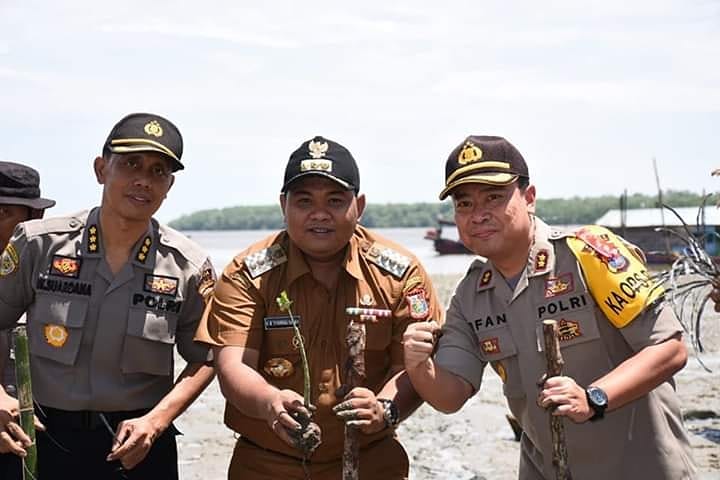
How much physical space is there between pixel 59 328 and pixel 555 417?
2410 millimetres

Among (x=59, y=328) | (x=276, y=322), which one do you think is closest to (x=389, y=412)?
(x=276, y=322)

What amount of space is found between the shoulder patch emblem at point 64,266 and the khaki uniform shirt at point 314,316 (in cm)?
73

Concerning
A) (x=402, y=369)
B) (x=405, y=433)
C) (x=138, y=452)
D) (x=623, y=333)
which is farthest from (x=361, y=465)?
(x=405, y=433)

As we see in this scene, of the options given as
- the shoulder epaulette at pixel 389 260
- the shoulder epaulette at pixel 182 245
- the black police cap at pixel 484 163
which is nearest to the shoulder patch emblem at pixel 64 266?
the shoulder epaulette at pixel 182 245

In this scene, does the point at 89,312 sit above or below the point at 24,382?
above

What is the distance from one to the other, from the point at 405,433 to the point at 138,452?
509 cm

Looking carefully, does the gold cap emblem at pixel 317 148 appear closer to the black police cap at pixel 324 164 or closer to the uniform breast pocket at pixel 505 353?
the black police cap at pixel 324 164

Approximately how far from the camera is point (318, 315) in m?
4.27

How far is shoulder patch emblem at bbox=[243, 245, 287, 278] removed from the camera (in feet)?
13.9

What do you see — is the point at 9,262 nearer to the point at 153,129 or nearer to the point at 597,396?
the point at 153,129

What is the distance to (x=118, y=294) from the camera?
4418mm

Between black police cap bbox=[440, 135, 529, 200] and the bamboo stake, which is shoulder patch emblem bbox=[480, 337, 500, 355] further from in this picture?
the bamboo stake

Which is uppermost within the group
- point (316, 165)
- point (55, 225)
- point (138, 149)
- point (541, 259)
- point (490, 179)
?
point (138, 149)

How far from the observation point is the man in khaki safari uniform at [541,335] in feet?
11.9
